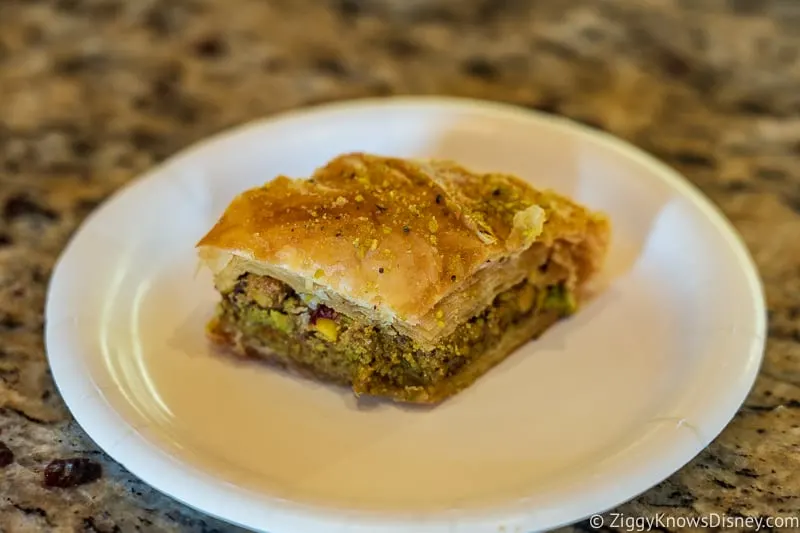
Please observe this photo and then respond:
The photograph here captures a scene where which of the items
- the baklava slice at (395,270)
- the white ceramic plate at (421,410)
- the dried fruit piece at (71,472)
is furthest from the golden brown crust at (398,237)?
the dried fruit piece at (71,472)

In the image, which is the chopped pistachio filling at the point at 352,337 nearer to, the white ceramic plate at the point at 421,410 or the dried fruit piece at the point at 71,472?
the white ceramic plate at the point at 421,410

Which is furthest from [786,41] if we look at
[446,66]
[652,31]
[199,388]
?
[199,388]

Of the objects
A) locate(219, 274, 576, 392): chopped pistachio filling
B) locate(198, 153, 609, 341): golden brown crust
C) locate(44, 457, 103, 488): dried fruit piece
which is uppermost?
locate(198, 153, 609, 341): golden brown crust

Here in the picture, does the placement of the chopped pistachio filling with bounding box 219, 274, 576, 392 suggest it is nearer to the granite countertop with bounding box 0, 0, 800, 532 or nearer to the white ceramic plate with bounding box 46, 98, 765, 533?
the white ceramic plate with bounding box 46, 98, 765, 533

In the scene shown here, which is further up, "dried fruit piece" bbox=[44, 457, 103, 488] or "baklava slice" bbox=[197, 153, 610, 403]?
"baklava slice" bbox=[197, 153, 610, 403]

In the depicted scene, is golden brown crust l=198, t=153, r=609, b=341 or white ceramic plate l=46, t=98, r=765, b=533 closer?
white ceramic plate l=46, t=98, r=765, b=533

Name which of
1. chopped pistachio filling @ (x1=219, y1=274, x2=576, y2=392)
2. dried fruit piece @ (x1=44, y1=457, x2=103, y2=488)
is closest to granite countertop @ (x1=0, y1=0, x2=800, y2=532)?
dried fruit piece @ (x1=44, y1=457, x2=103, y2=488)
